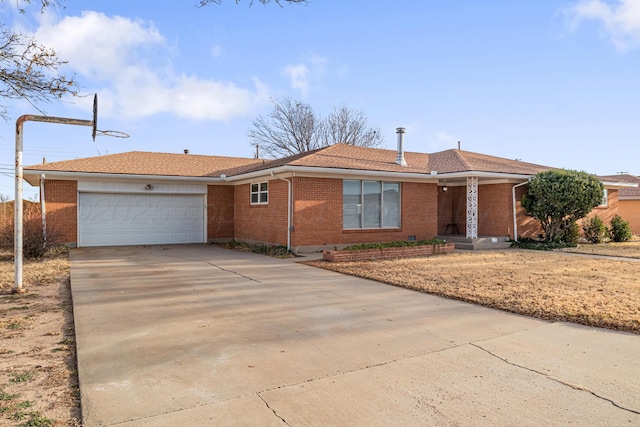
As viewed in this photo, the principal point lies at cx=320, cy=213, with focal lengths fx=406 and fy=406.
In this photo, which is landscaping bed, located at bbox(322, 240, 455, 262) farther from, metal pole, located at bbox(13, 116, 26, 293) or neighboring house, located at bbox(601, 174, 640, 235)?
neighboring house, located at bbox(601, 174, 640, 235)

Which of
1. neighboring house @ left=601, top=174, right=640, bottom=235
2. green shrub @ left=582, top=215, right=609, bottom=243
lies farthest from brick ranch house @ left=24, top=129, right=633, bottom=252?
neighboring house @ left=601, top=174, right=640, bottom=235

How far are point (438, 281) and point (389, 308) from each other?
2.58m

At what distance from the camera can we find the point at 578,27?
35.4 feet

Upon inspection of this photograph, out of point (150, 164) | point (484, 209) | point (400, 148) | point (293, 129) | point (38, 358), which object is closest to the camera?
point (38, 358)

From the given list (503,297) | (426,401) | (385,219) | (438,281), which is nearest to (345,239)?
(385,219)

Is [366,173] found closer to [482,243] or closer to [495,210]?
[482,243]

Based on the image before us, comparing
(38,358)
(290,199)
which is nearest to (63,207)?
(290,199)

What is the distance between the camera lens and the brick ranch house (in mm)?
13758

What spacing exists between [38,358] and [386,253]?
31.9 ft

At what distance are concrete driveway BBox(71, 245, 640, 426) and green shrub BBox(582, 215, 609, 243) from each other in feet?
48.4

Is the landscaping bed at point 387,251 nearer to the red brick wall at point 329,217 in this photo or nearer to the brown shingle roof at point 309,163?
the red brick wall at point 329,217

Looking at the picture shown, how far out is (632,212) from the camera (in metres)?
24.8

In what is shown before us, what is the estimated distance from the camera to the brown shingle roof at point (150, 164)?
15328mm

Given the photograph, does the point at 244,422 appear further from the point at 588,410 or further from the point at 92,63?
the point at 92,63
